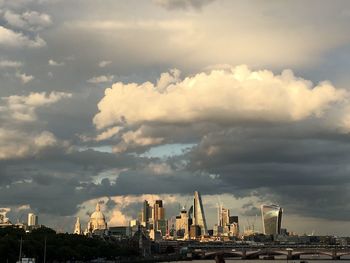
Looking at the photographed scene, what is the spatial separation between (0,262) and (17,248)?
5.83 meters

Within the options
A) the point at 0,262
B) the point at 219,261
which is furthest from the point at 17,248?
the point at 219,261

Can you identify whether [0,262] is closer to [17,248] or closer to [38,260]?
[17,248]

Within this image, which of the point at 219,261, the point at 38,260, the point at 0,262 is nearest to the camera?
the point at 219,261

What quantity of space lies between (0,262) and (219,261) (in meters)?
149

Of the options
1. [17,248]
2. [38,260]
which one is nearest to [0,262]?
[17,248]

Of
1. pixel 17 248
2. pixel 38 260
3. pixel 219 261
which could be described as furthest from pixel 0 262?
pixel 219 261

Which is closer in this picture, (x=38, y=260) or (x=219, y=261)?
(x=219, y=261)

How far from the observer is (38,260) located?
192 m

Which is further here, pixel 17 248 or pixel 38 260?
pixel 38 260

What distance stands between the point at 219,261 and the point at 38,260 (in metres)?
170

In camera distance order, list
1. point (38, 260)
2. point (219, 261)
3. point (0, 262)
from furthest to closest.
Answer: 1. point (38, 260)
2. point (0, 262)
3. point (219, 261)

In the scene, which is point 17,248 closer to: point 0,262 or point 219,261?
point 0,262

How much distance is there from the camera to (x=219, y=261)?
3108 cm

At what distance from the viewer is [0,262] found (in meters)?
169
